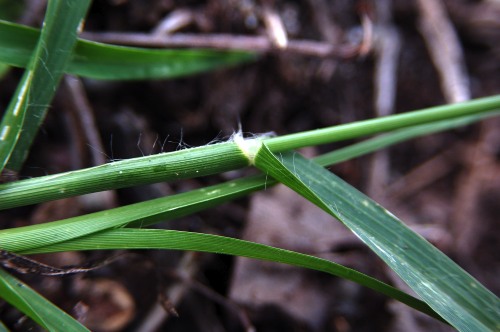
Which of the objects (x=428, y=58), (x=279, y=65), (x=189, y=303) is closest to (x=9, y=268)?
(x=189, y=303)

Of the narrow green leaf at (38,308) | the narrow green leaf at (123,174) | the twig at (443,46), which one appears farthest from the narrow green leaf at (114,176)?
the twig at (443,46)

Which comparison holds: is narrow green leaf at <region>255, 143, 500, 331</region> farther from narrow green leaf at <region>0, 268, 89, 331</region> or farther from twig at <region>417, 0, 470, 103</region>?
twig at <region>417, 0, 470, 103</region>

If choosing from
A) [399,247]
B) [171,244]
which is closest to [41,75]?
[171,244]

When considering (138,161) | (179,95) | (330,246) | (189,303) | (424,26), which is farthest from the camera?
(424,26)

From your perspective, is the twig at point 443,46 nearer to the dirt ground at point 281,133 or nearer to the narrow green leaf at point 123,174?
the dirt ground at point 281,133

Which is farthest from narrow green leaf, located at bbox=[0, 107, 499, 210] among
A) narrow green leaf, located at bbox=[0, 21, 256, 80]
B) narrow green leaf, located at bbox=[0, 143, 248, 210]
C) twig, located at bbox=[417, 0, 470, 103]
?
twig, located at bbox=[417, 0, 470, 103]

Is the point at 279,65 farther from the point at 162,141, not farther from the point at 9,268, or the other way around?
the point at 9,268
